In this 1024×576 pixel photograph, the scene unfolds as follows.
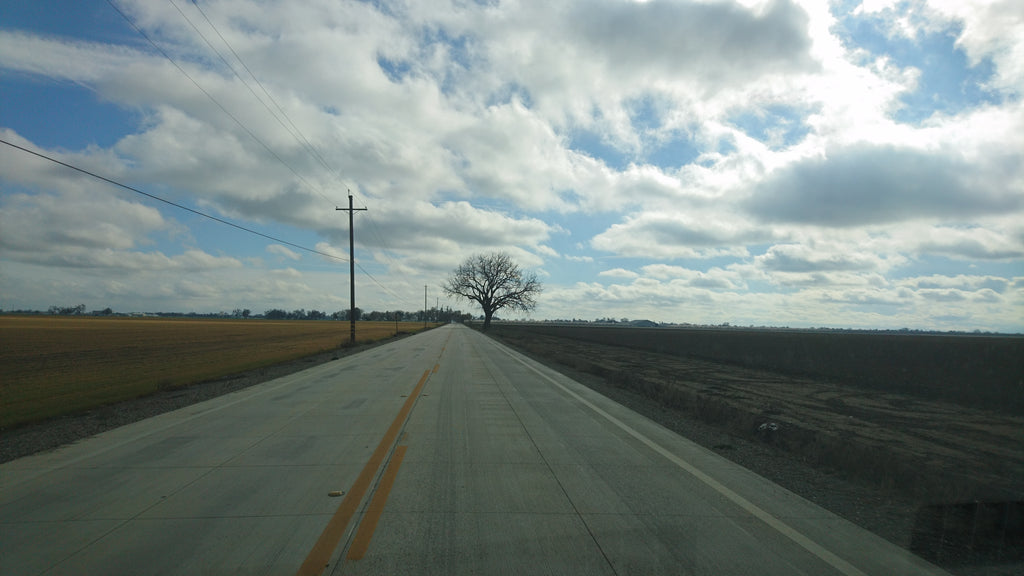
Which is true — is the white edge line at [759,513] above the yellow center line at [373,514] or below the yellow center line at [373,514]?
below

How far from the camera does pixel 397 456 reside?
700cm

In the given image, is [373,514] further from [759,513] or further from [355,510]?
[759,513]

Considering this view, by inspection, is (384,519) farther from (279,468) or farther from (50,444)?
(50,444)

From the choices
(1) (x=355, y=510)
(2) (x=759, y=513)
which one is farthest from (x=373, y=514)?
(2) (x=759, y=513)

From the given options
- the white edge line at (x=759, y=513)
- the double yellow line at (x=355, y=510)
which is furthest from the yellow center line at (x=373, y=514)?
the white edge line at (x=759, y=513)

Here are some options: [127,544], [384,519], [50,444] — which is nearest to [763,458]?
[384,519]

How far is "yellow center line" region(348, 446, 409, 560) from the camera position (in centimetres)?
406

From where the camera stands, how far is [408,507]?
16.5 feet

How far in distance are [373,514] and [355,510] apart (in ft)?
0.70

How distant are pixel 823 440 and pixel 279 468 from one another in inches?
330

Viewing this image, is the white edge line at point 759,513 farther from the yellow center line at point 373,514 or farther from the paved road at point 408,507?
the yellow center line at point 373,514

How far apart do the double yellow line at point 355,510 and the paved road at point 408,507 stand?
0.02m

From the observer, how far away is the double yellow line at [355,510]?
154 inches

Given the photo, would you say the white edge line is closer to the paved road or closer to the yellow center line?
the paved road
